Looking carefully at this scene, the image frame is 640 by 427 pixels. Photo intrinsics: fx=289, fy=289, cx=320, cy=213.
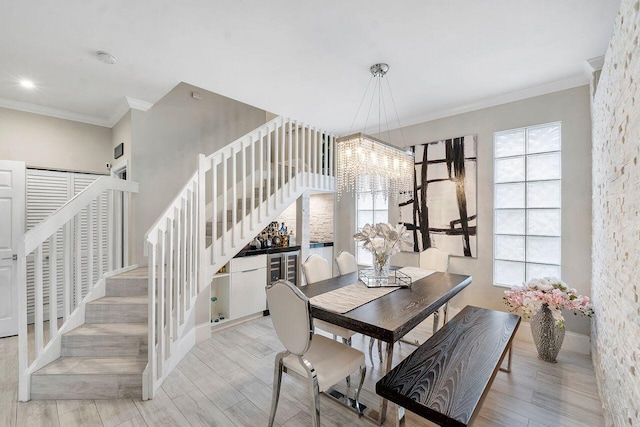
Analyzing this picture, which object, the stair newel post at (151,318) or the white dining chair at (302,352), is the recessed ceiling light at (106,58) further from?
the white dining chair at (302,352)

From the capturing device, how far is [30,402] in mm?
2109

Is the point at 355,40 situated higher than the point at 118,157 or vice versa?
the point at 355,40

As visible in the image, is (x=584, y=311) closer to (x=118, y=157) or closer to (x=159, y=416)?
(x=159, y=416)

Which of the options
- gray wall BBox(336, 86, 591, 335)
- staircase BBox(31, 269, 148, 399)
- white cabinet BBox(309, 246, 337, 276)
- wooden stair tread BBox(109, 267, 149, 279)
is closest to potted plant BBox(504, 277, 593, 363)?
gray wall BBox(336, 86, 591, 335)

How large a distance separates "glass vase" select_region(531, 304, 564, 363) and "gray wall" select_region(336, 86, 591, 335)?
17.9 inches

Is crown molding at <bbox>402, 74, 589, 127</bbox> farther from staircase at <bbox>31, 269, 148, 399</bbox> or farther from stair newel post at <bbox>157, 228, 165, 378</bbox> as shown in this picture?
staircase at <bbox>31, 269, 148, 399</bbox>

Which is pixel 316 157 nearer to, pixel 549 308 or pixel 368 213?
pixel 368 213

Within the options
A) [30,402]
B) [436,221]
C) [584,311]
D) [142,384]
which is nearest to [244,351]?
[142,384]

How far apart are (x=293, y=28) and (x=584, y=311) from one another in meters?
3.41

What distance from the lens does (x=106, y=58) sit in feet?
8.26

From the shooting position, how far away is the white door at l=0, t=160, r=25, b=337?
3289 mm

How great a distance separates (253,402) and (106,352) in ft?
4.46

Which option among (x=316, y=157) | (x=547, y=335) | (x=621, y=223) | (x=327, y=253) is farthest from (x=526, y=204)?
(x=327, y=253)

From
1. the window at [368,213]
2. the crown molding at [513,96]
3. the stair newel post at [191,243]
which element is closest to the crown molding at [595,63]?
the crown molding at [513,96]
